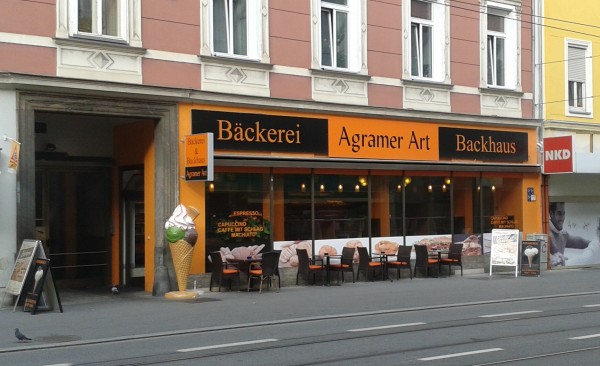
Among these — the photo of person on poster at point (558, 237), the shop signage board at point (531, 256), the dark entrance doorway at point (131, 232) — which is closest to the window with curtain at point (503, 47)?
the photo of person on poster at point (558, 237)

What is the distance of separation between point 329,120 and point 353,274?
151 inches

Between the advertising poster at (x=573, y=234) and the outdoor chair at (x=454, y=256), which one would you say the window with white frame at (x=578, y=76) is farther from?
the outdoor chair at (x=454, y=256)

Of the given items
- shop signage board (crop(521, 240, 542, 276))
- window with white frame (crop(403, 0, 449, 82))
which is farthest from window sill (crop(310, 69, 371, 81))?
shop signage board (crop(521, 240, 542, 276))

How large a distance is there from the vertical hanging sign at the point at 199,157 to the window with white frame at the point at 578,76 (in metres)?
13.5

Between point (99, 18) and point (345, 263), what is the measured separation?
26.6ft

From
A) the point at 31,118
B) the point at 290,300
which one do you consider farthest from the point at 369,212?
the point at 31,118

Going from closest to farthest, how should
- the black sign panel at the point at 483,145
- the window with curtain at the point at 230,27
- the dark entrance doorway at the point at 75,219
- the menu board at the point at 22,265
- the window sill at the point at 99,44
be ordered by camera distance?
the menu board at the point at 22,265, the window sill at the point at 99,44, the window with curtain at the point at 230,27, the dark entrance doorway at the point at 75,219, the black sign panel at the point at 483,145

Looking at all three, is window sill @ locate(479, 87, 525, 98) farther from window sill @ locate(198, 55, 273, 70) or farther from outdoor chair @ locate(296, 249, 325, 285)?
outdoor chair @ locate(296, 249, 325, 285)

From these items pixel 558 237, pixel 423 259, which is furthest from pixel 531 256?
pixel 558 237

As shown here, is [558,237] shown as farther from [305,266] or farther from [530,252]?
[305,266]

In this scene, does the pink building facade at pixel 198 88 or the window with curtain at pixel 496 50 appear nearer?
the pink building facade at pixel 198 88

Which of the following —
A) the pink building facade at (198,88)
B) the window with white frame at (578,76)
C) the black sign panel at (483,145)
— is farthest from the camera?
the window with white frame at (578,76)

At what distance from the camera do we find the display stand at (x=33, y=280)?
49.9 feet

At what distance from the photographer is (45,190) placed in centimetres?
2002
